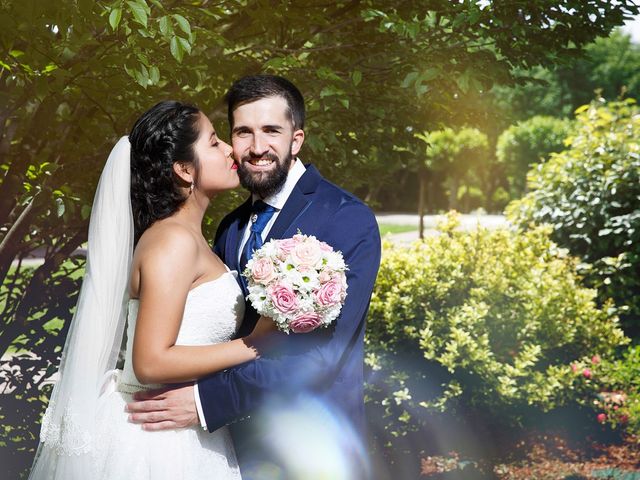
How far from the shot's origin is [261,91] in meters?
3.02

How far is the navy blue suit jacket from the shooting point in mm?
2646

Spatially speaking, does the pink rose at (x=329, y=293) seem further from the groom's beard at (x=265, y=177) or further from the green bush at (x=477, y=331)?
the green bush at (x=477, y=331)

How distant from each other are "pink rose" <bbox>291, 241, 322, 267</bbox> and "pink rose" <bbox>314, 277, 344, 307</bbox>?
86 mm

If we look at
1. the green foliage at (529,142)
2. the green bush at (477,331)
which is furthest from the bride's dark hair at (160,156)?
the green foliage at (529,142)

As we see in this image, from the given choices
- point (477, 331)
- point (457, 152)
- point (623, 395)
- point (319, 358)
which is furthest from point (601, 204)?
point (457, 152)

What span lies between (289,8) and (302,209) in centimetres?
216

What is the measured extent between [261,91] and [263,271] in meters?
0.90

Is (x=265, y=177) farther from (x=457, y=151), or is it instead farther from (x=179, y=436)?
(x=457, y=151)

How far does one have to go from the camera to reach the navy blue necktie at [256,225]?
3.03m

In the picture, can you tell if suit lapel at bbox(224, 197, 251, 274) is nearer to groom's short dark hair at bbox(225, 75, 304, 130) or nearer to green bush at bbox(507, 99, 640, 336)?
groom's short dark hair at bbox(225, 75, 304, 130)

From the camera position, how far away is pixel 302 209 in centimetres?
298

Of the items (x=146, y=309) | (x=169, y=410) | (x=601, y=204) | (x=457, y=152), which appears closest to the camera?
(x=146, y=309)

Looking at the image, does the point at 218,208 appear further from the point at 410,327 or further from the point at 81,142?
the point at 410,327

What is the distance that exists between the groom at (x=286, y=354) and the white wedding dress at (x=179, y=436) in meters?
0.06
